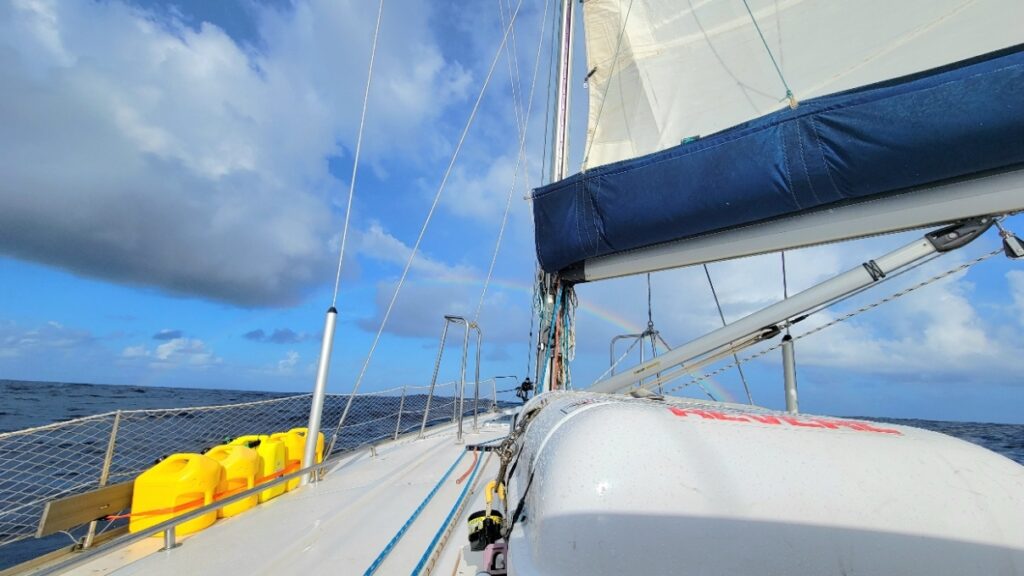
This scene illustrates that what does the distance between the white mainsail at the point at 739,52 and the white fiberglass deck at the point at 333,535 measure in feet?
10.9

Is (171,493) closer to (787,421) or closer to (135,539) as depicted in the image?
(135,539)

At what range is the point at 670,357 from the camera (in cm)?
346

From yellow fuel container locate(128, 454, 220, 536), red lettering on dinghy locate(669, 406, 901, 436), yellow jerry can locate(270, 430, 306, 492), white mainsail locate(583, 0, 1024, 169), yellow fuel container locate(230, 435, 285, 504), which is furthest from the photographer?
yellow jerry can locate(270, 430, 306, 492)

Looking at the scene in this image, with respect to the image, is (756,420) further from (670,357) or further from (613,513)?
(670,357)

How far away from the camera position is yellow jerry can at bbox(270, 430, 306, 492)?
12.8ft

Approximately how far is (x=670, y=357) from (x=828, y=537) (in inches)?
95.8

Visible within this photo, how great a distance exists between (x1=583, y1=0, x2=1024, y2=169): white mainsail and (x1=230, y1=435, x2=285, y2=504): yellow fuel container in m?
3.69

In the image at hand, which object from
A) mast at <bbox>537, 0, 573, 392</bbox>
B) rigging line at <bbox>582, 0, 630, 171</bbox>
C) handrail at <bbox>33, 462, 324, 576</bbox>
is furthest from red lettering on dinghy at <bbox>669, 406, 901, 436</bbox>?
rigging line at <bbox>582, 0, 630, 171</bbox>

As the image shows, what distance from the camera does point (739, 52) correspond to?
13.4 ft

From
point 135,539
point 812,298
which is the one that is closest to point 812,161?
point 812,298

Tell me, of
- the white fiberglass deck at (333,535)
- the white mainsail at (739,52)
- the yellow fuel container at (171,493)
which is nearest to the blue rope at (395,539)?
the white fiberglass deck at (333,535)

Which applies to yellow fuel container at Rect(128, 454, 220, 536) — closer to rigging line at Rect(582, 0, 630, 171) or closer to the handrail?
the handrail

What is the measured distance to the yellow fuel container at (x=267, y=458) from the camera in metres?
3.51

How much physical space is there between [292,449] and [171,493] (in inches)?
55.3
